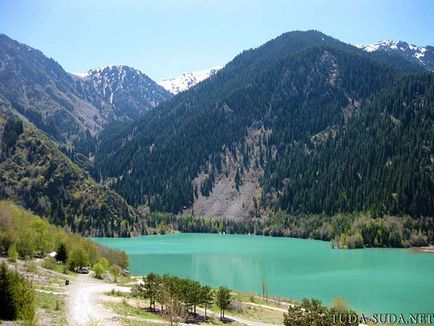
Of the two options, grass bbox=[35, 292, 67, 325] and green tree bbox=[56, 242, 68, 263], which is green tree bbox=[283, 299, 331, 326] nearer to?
grass bbox=[35, 292, 67, 325]

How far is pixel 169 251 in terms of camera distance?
437 feet

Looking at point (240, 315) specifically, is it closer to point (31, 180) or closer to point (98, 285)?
point (98, 285)

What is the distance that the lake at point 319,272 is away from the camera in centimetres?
6397

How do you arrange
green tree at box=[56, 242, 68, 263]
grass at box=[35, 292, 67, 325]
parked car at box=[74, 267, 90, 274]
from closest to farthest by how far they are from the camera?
grass at box=[35, 292, 67, 325], parked car at box=[74, 267, 90, 274], green tree at box=[56, 242, 68, 263]

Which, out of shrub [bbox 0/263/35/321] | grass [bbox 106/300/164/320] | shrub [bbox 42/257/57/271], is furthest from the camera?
shrub [bbox 42/257/57/271]

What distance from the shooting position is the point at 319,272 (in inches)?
3541

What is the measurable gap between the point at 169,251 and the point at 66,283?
269 feet

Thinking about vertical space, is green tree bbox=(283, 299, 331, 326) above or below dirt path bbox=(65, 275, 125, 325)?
above

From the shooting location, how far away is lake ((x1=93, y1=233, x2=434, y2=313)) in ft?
210

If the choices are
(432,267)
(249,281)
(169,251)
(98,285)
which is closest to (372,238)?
(432,267)

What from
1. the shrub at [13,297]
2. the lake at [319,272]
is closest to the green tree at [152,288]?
the shrub at [13,297]

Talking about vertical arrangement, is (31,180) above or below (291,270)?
above

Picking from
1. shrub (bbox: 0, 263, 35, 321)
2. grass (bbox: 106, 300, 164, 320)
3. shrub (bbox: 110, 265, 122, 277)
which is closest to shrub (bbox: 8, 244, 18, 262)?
shrub (bbox: 110, 265, 122, 277)

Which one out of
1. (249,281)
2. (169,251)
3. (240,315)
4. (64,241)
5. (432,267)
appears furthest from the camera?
(169,251)
